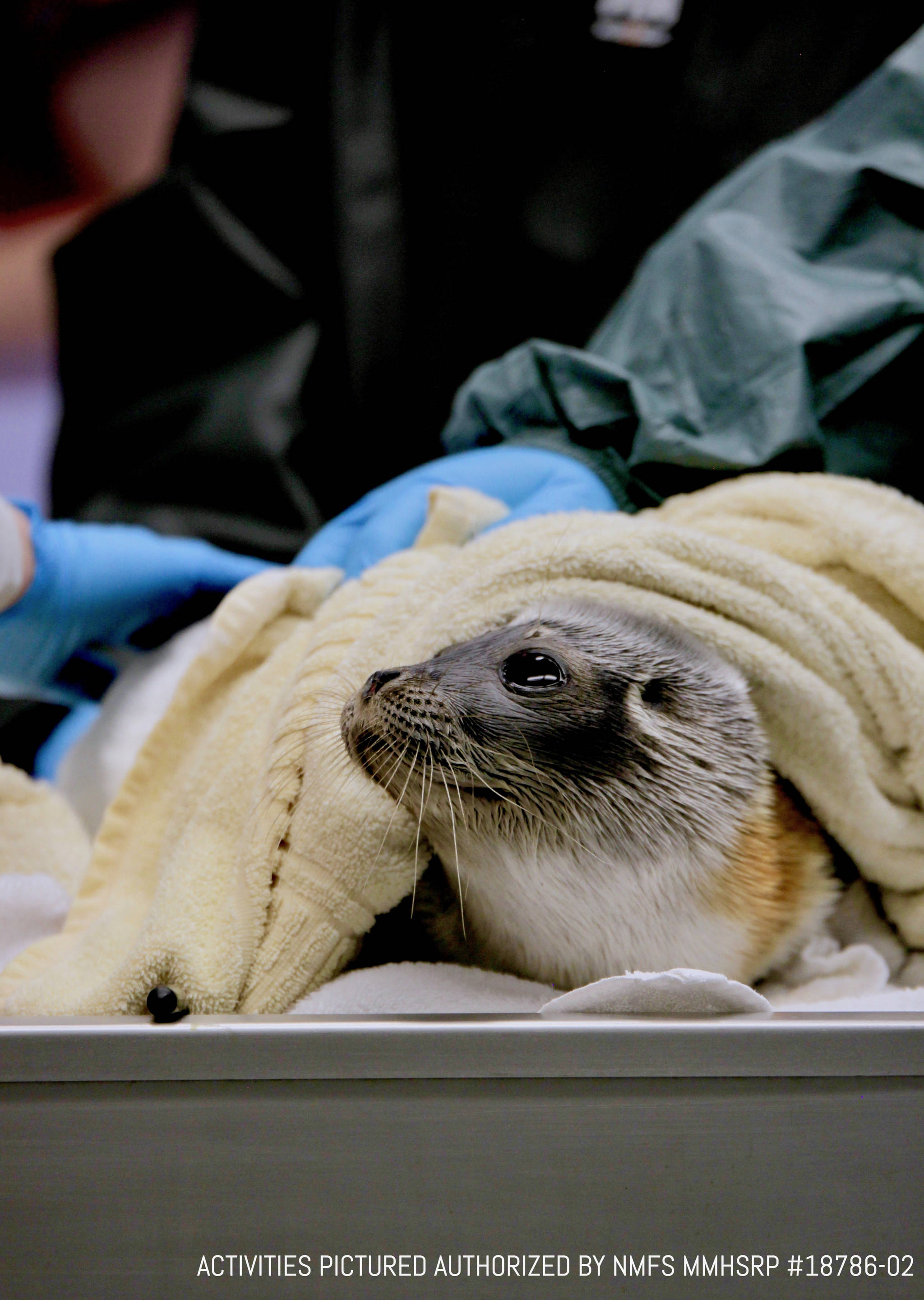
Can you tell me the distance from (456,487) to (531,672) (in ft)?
1.53

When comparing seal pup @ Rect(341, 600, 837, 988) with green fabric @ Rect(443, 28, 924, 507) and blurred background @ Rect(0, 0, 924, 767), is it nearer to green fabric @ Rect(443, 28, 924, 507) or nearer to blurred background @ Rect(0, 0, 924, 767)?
green fabric @ Rect(443, 28, 924, 507)

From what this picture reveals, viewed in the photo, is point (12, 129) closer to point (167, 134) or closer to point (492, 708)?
point (167, 134)

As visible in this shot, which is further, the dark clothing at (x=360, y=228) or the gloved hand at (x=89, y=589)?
the dark clothing at (x=360, y=228)

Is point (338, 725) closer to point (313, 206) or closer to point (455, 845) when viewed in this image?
point (455, 845)

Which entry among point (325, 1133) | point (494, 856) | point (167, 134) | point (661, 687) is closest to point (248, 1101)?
point (325, 1133)

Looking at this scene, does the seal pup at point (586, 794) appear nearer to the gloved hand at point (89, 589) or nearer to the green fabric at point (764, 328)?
the green fabric at point (764, 328)

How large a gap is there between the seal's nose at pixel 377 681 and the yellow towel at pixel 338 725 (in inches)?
2.3

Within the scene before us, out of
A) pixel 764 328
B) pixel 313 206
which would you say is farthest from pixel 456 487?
pixel 313 206

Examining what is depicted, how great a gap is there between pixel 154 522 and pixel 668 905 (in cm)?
145

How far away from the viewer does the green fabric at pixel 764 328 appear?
44.4 inches

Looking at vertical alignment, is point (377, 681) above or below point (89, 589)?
above

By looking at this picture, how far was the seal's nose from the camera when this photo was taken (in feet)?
2.24

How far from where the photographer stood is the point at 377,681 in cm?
69

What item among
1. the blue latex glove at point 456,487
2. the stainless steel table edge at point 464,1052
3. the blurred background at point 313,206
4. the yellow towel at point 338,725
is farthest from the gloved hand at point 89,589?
the stainless steel table edge at point 464,1052
